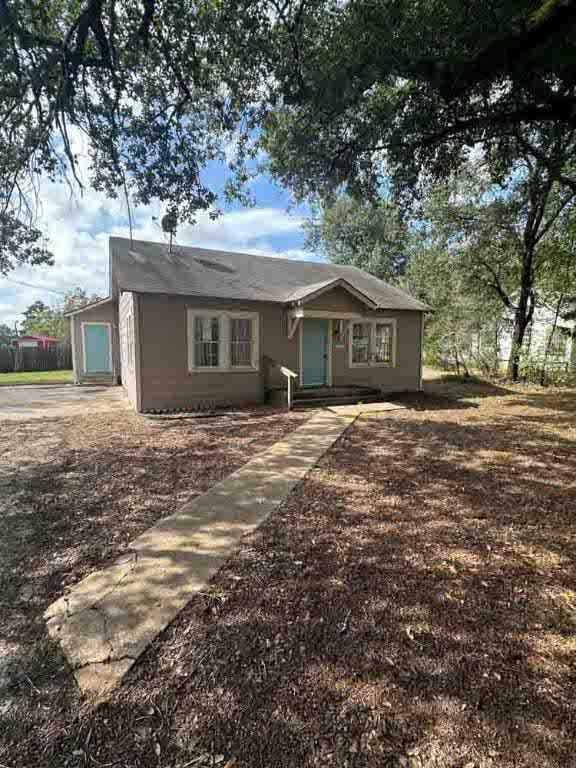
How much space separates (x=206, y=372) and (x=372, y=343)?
18.2 feet

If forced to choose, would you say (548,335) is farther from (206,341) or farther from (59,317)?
(59,317)

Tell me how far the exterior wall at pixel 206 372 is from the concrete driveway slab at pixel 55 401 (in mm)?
1666

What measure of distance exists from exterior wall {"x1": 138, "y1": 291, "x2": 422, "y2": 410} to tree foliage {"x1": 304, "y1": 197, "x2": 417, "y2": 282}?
55.6ft

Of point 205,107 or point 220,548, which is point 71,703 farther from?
point 205,107

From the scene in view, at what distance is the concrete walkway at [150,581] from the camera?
2.08 meters

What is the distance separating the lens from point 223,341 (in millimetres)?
10328

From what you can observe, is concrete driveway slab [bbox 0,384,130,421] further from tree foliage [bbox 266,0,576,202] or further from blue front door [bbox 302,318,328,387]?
tree foliage [bbox 266,0,576,202]

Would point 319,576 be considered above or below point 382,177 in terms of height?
below

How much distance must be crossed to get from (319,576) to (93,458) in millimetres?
4251

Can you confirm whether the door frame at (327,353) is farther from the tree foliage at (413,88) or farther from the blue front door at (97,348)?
the blue front door at (97,348)

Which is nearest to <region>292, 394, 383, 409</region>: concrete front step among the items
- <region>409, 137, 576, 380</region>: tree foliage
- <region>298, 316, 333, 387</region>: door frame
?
<region>298, 316, 333, 387</region>: door frame

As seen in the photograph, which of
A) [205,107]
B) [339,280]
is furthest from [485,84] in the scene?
[339,280]

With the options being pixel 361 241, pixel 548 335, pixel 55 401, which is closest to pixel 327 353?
pixel 55 401

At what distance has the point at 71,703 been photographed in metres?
1.79
